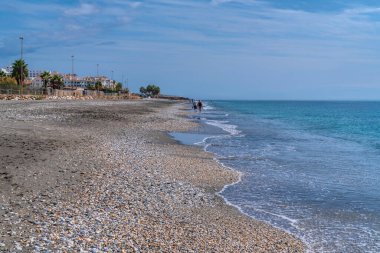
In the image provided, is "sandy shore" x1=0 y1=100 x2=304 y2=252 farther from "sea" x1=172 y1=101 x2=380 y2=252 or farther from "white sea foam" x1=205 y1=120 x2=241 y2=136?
"white sea foam" x1=205 y1=120 x2=241 y2=136

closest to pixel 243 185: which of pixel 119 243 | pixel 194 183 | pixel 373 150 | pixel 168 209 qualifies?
pixel 194 183

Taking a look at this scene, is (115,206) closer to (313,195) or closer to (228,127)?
(313,195)

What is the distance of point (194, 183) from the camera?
43.1ft

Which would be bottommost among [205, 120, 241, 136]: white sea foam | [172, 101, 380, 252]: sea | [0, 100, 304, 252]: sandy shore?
[205, 120, 241, 136]: white sea foam

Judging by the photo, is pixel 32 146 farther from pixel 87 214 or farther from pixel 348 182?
pixel 348 182

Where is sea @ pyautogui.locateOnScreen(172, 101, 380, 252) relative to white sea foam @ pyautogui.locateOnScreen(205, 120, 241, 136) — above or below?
above

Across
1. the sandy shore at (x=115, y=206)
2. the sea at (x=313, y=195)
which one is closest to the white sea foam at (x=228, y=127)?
the sea at (x=313, y=195)

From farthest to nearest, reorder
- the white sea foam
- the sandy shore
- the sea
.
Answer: the white sea foam < the sea < the sandy shore

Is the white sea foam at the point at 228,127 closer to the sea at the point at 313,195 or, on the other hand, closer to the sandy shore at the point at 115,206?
the sea at the point at 313,195

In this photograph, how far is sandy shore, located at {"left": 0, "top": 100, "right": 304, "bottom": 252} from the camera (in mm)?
7188

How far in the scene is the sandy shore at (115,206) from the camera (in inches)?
283

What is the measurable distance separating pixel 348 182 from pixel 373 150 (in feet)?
45.4

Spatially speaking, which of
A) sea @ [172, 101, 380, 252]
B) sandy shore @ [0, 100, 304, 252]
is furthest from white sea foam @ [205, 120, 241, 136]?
sandy shore @ [0, 100, 304, 252]

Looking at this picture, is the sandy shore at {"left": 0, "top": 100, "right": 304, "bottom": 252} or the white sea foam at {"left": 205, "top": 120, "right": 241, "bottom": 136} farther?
the white sea foam at {"left": 205, "top": 120, "right": 241, "bottom": 136}
